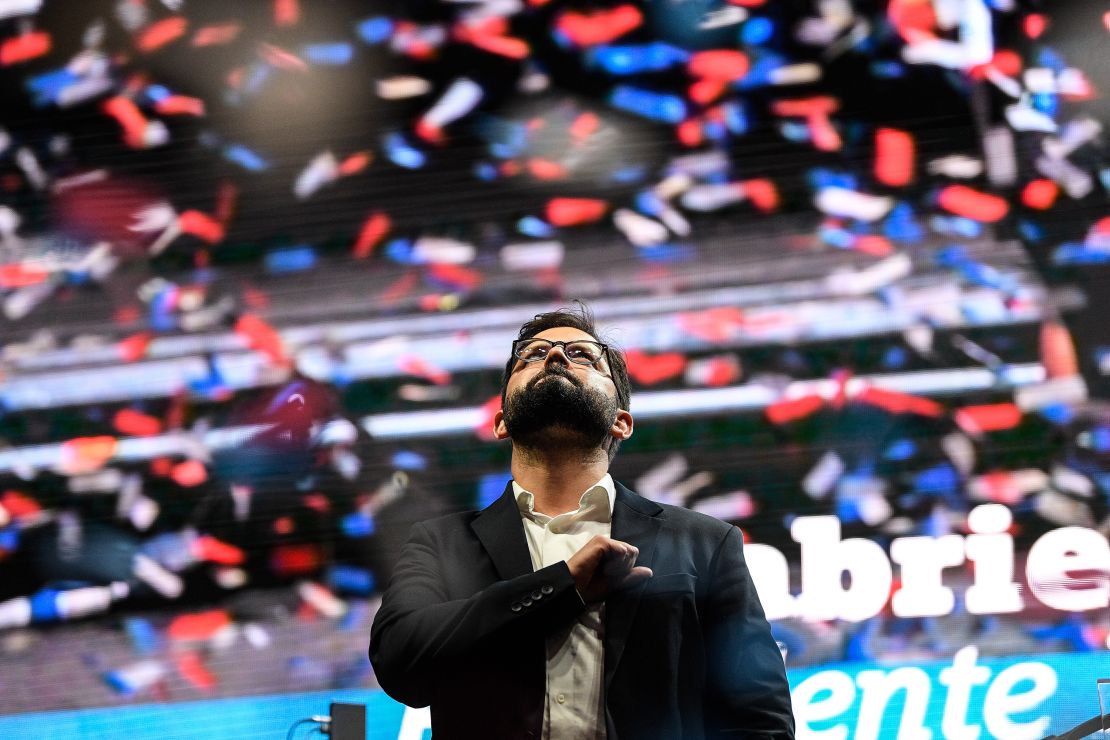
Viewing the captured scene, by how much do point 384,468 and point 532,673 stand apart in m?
1.73

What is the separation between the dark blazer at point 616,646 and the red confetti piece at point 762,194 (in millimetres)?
1818

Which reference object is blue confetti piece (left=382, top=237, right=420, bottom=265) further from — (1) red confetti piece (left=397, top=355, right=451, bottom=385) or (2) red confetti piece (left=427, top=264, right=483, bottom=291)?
(1) red confetti piece (left=397, top=355, right=451, bottom=385)

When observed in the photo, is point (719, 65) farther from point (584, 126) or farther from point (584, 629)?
point (584, 629)

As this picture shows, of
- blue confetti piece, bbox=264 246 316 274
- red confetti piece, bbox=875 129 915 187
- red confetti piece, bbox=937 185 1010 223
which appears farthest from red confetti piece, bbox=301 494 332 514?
red confetti piece, bbox=937 185 1010 223

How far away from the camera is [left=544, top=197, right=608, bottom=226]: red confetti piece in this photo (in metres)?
3.23

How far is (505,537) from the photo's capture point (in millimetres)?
1583

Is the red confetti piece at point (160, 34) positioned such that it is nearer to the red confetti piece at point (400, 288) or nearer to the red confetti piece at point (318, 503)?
the red confetti piece at point (400, 288)

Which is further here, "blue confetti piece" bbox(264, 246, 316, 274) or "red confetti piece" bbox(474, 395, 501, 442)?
"blue confetti piece" bbox(264, 246, 316, 274)

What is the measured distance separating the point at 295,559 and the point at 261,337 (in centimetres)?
62

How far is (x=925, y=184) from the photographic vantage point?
3.19 meters

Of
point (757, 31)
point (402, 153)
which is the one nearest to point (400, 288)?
point (402, 153)

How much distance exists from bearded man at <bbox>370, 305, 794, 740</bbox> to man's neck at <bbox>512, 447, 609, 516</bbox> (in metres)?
0.04

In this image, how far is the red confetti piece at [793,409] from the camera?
3055 mm

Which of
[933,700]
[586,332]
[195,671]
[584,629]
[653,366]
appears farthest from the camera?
[653,366]
